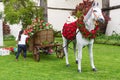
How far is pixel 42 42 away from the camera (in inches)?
515

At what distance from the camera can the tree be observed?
18953mm

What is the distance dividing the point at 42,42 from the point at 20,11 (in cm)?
646

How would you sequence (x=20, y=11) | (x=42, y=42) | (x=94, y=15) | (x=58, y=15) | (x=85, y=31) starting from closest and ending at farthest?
(x=94, y=15)
(x=85, y=31)
(x=42, y=42)
(x=20, y=11)
(x=58, y=15)

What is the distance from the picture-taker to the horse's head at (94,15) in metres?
9.31

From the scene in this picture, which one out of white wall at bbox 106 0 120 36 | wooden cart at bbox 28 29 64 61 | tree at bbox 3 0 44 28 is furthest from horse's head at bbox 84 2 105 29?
white wall at bbox 106 0 120 36

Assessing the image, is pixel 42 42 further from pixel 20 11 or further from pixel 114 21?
pixel 114 21

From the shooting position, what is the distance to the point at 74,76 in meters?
9.33

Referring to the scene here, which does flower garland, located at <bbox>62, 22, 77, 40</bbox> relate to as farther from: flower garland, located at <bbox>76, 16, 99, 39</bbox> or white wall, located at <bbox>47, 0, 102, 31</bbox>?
white wall, located at <bbox>47, 0, 102, 31</bbox>

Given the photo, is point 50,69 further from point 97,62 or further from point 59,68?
point 97,62

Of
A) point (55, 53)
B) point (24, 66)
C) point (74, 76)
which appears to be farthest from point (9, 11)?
point (74, 76)

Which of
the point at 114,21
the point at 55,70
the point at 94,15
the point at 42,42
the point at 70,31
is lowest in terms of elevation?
the point at 55,70

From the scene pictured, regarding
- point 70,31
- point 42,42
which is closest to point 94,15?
point 70,31

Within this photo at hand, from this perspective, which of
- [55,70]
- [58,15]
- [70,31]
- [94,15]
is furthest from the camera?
[58,15]

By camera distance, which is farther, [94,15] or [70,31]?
[70,31]
